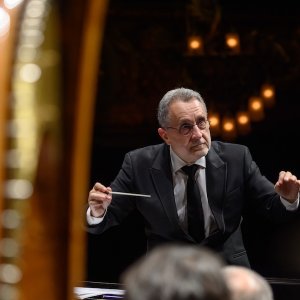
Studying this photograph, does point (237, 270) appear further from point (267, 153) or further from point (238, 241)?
point (267, 153)

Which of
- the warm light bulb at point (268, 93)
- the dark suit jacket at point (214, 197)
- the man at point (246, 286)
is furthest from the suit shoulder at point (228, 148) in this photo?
the warm light bulb at point (268, 93)

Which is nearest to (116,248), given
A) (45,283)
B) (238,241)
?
(238,241)

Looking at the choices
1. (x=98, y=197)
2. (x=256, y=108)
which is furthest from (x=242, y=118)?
(x=98, y=197)

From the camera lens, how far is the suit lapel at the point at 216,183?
7.64ft

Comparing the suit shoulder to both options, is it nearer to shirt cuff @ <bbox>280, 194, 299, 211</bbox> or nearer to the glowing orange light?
shirt cuff @ <bbox>280, 194, 299, 211</bbox>

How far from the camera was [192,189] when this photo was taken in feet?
7.84

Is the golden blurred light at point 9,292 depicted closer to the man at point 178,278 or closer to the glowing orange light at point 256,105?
the man at point 178,278

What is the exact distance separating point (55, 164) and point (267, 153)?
5.14 meters

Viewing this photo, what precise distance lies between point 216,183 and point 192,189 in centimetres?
9

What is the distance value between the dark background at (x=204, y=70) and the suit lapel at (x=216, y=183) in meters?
3.28

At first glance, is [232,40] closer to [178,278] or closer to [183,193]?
[183,193]

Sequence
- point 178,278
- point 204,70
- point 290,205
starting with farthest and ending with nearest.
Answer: point 204,70 < point 290,205 < point 178,278

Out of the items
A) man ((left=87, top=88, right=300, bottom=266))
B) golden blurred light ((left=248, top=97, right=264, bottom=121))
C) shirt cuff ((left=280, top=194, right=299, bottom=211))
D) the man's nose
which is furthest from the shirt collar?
golden blurred light ((left=248, top=97, right=264, bottom=121))

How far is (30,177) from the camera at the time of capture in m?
0.71
